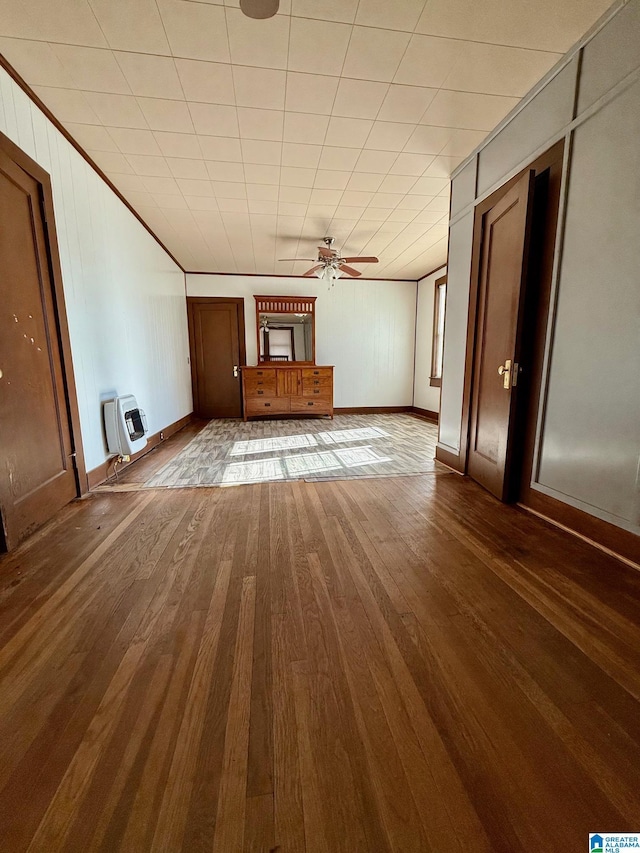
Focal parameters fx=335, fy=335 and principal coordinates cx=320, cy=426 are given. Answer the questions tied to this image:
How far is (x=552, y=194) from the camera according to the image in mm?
2049

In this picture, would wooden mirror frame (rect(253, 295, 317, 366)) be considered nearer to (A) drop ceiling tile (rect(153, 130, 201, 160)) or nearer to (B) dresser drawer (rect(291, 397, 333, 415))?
(B) dresser drawer (rect(291, 397, 333, 415))

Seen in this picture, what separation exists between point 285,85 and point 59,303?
2050mm

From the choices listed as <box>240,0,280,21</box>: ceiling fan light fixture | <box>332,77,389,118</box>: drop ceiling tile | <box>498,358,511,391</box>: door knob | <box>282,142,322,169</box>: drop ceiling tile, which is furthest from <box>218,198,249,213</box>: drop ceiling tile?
<box>498,358,511,391</box>: door knob

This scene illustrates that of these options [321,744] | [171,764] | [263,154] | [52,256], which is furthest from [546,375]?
[52,256]

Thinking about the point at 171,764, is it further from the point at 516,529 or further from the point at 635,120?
the point at 635,120

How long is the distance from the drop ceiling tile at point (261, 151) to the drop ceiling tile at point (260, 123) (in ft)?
0.19

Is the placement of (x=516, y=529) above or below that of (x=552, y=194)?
below

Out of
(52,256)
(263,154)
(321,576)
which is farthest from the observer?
(263,154)

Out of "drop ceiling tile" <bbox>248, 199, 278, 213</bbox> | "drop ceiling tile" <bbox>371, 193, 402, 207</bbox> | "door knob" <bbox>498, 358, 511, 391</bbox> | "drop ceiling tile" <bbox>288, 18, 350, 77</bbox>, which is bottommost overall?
"door knob" <bbox>498, 358, 511, 391</bbox>

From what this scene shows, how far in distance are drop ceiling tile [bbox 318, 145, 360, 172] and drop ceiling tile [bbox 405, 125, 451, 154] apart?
443mm

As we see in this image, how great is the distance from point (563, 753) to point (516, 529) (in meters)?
1.33

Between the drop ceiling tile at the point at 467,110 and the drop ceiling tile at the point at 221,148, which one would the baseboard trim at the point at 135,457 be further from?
the drop ceiling tile at the point at 467,110

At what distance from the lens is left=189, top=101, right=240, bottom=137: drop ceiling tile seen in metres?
2.29

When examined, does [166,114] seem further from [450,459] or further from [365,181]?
[450,459]
